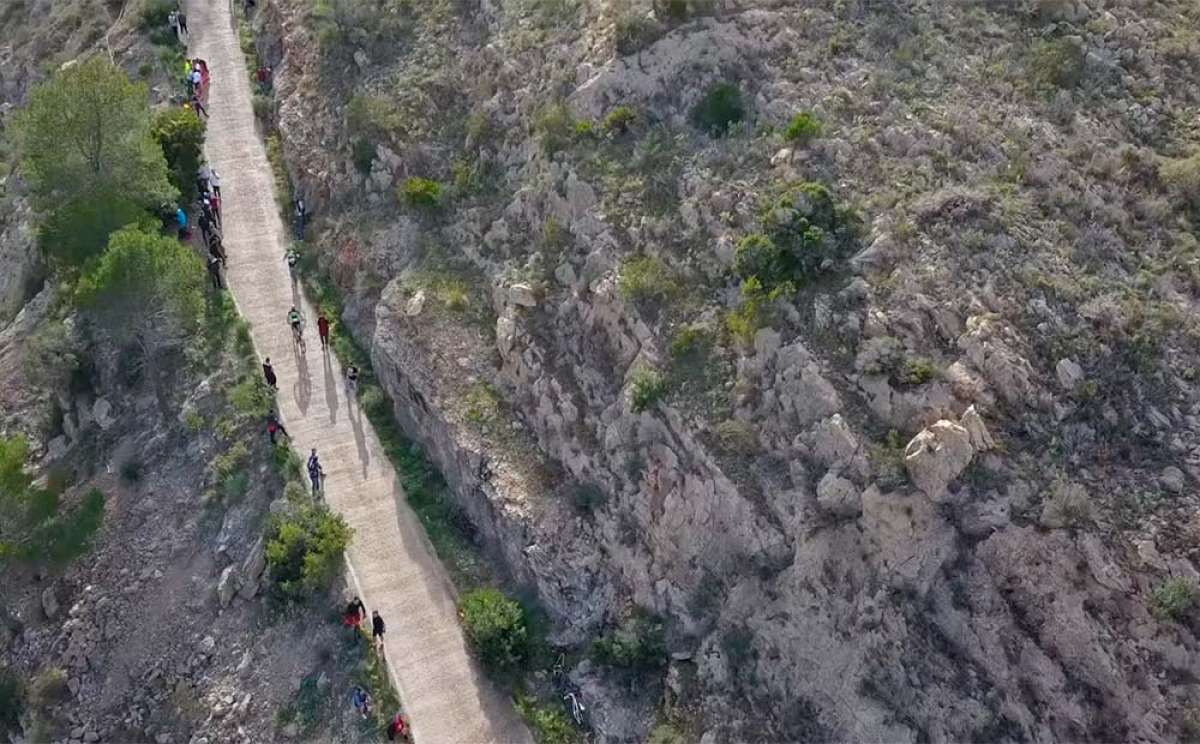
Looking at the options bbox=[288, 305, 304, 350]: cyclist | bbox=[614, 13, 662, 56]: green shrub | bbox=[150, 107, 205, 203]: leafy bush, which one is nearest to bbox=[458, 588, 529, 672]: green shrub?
bbox=[288, 305, 304, 350]: cyclist

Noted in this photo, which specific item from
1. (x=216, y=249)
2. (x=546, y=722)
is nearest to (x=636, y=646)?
(x=546, y=722)

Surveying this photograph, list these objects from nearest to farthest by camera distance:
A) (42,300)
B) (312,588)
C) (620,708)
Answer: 1. (620,708)
2. (312,588)
3. (42,300)

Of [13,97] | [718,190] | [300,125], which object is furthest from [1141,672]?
[13,97]

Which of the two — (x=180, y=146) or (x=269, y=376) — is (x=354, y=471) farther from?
(x=180, y=146)

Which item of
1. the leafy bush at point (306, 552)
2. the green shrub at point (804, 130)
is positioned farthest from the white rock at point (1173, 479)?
the leafy bush at point (306, 552)

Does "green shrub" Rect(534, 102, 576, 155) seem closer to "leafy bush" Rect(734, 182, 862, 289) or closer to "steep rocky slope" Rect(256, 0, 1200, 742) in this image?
"steep rocky slope" Rect(256, 0, 1200, 742)

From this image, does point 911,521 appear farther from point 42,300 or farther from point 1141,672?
point 42,300
